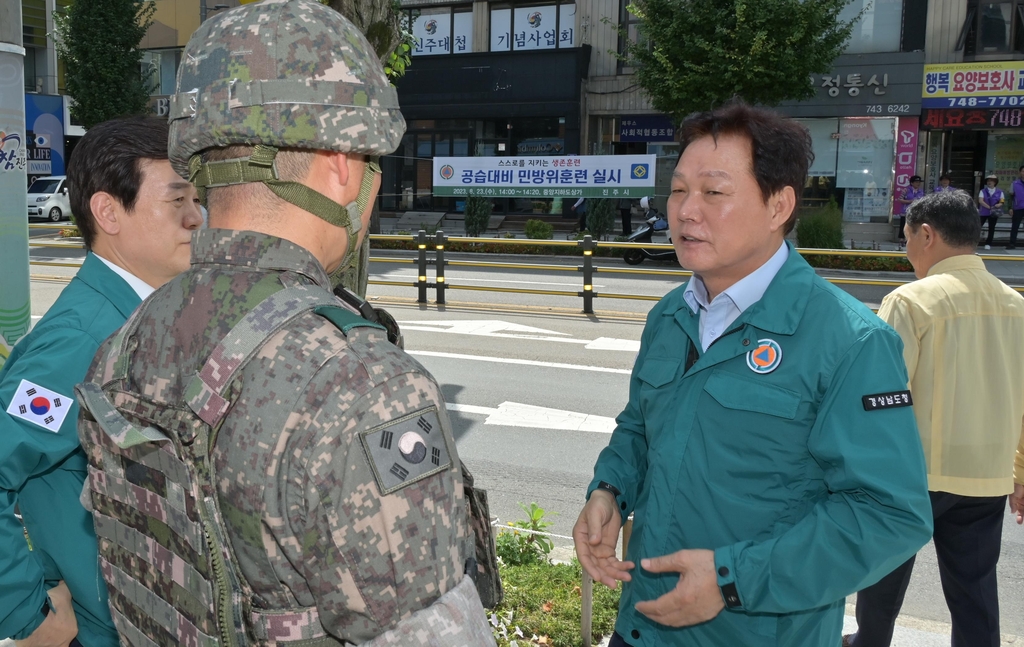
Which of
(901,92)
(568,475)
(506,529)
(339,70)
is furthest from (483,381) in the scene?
(901,92)

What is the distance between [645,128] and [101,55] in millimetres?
17628

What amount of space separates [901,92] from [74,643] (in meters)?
26.5

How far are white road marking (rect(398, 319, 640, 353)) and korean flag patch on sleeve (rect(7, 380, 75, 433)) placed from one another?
9041 mm

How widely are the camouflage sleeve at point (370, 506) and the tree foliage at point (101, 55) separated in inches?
1221

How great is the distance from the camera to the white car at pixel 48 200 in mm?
31125

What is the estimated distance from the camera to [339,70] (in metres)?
1.57

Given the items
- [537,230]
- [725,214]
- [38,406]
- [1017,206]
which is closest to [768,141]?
[725,214]

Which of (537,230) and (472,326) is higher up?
(537,230)

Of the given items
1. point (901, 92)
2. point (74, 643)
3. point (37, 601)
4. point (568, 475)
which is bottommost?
point (568, 475)

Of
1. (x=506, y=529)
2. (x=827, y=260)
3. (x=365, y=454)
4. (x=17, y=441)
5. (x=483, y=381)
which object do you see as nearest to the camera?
(x=365, y=454)

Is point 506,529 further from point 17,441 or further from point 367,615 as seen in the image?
point 367,615

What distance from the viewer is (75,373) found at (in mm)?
2113

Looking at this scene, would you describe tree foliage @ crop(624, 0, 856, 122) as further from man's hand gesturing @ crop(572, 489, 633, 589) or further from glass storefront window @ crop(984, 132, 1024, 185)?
man's hand gesturing @ crop(572, 489, 633, 589)

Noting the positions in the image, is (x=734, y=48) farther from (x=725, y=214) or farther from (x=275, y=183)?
(x=275, y=183)
